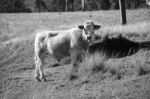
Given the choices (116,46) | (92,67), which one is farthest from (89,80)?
(116,46)

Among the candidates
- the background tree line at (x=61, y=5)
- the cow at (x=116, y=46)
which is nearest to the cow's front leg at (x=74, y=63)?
the cow at (x=116, y=46)

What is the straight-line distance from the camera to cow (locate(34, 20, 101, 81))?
23.3 ft

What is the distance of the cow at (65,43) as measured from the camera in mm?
7098

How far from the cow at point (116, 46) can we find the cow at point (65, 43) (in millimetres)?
1872

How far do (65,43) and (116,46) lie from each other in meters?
3.05

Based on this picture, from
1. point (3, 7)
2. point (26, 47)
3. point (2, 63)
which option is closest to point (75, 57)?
point (2, 63)

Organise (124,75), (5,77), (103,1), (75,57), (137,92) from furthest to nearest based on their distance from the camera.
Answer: (103,1)
(5,77)
(75,57)
(124,75)
(137,92)

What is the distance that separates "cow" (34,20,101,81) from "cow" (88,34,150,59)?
1872 mm

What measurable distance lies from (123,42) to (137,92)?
4.88 meters

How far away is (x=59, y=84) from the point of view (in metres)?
6.62

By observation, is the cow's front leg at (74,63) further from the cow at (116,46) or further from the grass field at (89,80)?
the cow at (116,46)

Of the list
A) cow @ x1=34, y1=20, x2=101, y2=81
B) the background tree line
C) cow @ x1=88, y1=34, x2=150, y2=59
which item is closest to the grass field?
cow @ x1=34, y1=20, x2=101, y2=81

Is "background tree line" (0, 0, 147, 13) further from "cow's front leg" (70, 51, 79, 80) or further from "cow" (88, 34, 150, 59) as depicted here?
"cow's front leg" (70, 51, 79, 80)

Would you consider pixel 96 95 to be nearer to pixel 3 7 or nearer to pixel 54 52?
pixel 54 52
